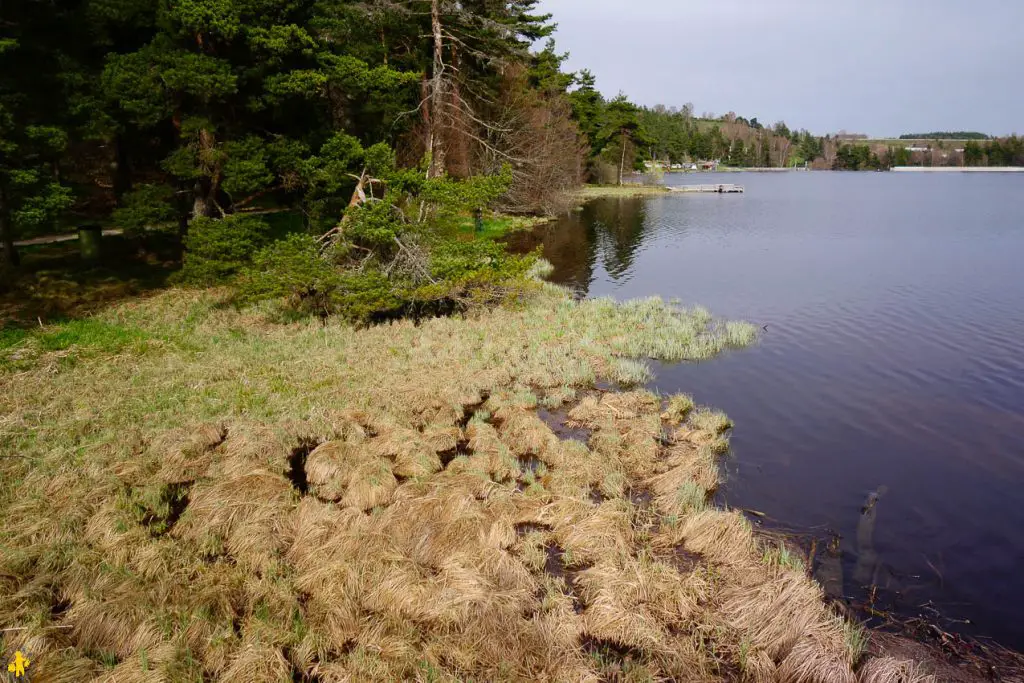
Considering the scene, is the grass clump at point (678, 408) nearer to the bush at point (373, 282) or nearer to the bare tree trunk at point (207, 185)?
the bush at point (373, 282)

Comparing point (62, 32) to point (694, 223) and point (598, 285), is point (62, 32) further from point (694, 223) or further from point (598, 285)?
point (694, 223)

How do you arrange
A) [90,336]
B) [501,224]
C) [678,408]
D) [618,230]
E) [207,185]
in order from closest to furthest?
[678,408]
[90,336]
[207,185]
[501,224]
[618,230]

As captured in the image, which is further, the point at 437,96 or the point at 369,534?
the point at 437,96

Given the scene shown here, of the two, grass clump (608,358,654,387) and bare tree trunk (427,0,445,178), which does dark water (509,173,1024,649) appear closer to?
grass clump (608,358,654,387)

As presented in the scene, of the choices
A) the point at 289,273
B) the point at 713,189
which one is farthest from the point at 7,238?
the point at 713,189

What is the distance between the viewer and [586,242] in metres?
32.4

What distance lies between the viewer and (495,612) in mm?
5523

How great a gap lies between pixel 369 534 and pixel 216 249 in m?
11.8

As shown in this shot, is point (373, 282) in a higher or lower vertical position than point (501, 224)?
lower

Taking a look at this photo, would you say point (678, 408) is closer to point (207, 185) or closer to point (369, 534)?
point (369, 534)

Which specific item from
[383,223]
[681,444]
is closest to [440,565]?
[681,444]

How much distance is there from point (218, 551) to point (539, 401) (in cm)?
619

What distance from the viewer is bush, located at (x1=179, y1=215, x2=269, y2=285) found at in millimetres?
15320

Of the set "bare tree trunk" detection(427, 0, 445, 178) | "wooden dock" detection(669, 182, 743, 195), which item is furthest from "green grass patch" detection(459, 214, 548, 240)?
"wooden dock" detection(669, 182, 743, 195)
